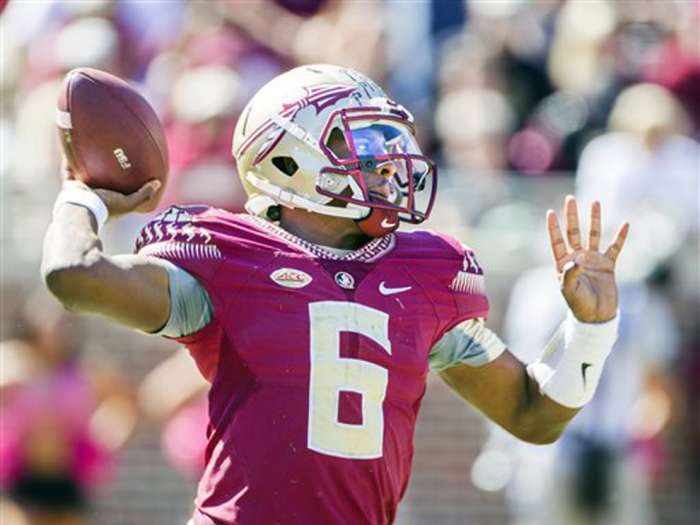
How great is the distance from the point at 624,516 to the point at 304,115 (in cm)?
458

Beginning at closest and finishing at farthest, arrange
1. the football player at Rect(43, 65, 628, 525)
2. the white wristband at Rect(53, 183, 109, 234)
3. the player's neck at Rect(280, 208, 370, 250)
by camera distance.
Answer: the football player at Rect(43, 65, 628, 525), the white wristband at Rect(53, 183, 109, 234), the player's neck at Rect(280, 208, 370, 250)

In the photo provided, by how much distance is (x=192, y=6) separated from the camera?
32.1 feet

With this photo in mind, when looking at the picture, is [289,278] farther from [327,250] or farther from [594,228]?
[594,228]

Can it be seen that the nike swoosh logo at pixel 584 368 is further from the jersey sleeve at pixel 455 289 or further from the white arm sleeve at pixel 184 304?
the white arm sleeve at pixel 184 304

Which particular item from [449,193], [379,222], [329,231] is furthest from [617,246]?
[449,193]

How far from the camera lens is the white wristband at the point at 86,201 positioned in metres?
4.16

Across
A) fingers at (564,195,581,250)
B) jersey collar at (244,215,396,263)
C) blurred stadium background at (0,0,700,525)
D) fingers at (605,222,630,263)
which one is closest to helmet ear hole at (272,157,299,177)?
jersey collar at (244,215,396,263)

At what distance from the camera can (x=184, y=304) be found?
4105 millimetres

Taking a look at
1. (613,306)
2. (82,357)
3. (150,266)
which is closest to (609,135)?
(82,357)

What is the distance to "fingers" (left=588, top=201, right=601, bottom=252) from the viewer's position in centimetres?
439

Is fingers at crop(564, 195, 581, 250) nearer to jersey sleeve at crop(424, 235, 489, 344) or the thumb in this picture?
jersey sleeve at crop(424, 235, 489, 344)

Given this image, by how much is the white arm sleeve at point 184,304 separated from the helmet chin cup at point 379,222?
0.43 metres

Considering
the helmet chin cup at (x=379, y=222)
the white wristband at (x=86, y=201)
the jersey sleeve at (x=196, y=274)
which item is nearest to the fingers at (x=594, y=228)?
the helmet chin cup at (x=379, y=222)

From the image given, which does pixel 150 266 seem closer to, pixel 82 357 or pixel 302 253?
pixel 302 253
